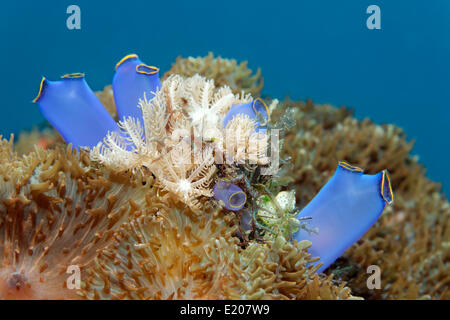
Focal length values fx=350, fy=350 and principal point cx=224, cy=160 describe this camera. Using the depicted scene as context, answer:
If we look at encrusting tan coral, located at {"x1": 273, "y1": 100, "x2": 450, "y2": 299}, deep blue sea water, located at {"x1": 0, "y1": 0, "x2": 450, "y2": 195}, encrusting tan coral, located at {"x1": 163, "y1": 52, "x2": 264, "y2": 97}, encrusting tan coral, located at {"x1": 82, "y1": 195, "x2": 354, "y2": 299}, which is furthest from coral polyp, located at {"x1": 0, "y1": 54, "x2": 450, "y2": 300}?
deep blue sea water, located at {"x1": 0, "y1": 0, "x2": 450, "y2": 195}

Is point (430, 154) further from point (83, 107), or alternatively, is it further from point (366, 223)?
point (83, 107)

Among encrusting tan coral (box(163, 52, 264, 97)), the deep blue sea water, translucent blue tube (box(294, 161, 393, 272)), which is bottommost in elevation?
translucent blue tube (box(294, 161, 393, 272))

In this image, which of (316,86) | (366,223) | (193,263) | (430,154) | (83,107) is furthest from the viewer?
(316,86)

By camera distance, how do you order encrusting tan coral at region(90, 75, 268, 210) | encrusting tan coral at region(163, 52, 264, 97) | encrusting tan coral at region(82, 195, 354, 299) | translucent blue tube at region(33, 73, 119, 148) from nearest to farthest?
encrusting tan coral at region(82, 195, 354, 299) → encrusting tan coral at region(90, 75, 268, 210) → translucent blue tube at region(33, 73, 119, 148) → encrusting tan coral at region(163, 52, 264, 97)

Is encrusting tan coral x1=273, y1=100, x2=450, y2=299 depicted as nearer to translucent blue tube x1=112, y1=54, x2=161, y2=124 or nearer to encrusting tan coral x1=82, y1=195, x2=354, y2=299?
→ encrusting tan coral x1=82, y1=195, x2=354, y2=299

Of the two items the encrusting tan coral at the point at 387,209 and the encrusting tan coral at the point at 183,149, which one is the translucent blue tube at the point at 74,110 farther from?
the encrusting tan coral at the point at 387,209

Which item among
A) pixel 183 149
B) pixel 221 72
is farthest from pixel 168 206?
pixel 221 72

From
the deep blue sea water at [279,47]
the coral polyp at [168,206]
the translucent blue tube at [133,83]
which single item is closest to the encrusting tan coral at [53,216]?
the coral polyp at [168,206]
